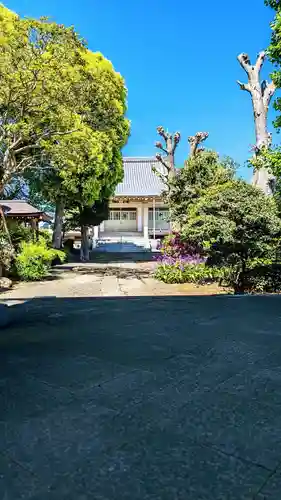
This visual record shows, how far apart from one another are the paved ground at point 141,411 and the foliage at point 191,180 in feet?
26.7

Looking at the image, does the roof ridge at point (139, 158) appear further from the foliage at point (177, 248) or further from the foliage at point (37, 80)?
the foliage at point (37, 80)

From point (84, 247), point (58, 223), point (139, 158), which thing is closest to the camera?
point (58, 223)

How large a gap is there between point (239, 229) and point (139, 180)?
2422 centimetres

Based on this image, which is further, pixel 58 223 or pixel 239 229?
pixel 58 223

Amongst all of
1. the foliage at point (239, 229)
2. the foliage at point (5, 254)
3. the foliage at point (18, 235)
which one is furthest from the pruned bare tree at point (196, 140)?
the foliage at point (5, 254)

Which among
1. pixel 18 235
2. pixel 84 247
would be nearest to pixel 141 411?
pixel 18 235

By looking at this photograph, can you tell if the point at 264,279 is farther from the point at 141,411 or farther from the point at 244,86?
the point at 141,411

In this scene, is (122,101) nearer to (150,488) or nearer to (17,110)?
(17,110)

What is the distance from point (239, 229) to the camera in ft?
25.3

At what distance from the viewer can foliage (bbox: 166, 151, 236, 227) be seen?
11422mm

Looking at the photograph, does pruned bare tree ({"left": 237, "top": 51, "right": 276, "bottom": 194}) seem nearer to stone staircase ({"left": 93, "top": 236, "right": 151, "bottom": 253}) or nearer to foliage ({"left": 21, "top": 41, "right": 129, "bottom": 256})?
foliage ({"left": 21, "top": 41, "right": 129, "bottom": 256})

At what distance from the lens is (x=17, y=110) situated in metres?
9.35

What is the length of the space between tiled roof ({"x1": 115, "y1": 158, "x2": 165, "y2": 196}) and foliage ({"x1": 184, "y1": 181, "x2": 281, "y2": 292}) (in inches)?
744

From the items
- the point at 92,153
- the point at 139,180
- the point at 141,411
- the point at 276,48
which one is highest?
the point at 139,180
